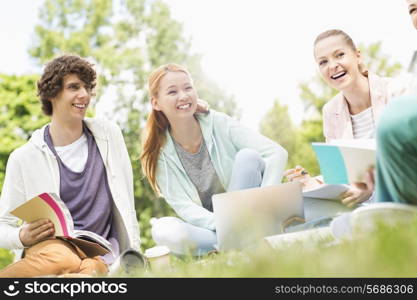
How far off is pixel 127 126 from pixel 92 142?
43.8 ft

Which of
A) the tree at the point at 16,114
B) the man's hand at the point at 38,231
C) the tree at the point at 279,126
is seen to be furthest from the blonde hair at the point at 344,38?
the tree at the point at 279,126

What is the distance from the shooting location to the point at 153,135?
358 centimetres

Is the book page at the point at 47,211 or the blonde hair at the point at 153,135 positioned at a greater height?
the blonde hair at the point at 153,135

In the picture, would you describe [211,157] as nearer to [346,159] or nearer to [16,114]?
[346,159]

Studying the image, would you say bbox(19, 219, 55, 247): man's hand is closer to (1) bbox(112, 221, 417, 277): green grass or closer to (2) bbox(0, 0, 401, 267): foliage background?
(1) bbox(112, 221, 417, 277): green grass

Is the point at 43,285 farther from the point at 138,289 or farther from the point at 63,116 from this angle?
the point at 63,116

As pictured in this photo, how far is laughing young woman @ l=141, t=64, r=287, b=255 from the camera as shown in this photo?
11.0ft

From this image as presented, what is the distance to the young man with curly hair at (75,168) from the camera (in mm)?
3248

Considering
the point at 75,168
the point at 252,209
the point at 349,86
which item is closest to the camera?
the point at 252,209

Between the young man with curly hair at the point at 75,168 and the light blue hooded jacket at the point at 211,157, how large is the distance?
0.82 ft

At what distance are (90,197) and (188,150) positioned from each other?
2.33ft

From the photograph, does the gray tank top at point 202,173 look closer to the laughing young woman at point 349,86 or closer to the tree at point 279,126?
the laughing young woman at point 349,86

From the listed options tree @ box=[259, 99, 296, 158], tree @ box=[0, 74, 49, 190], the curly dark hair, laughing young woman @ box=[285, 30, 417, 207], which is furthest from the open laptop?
tree @ box=[259, 99, 296, 158]

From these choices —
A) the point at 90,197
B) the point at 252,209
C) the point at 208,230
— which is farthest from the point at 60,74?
the point at 252,209
